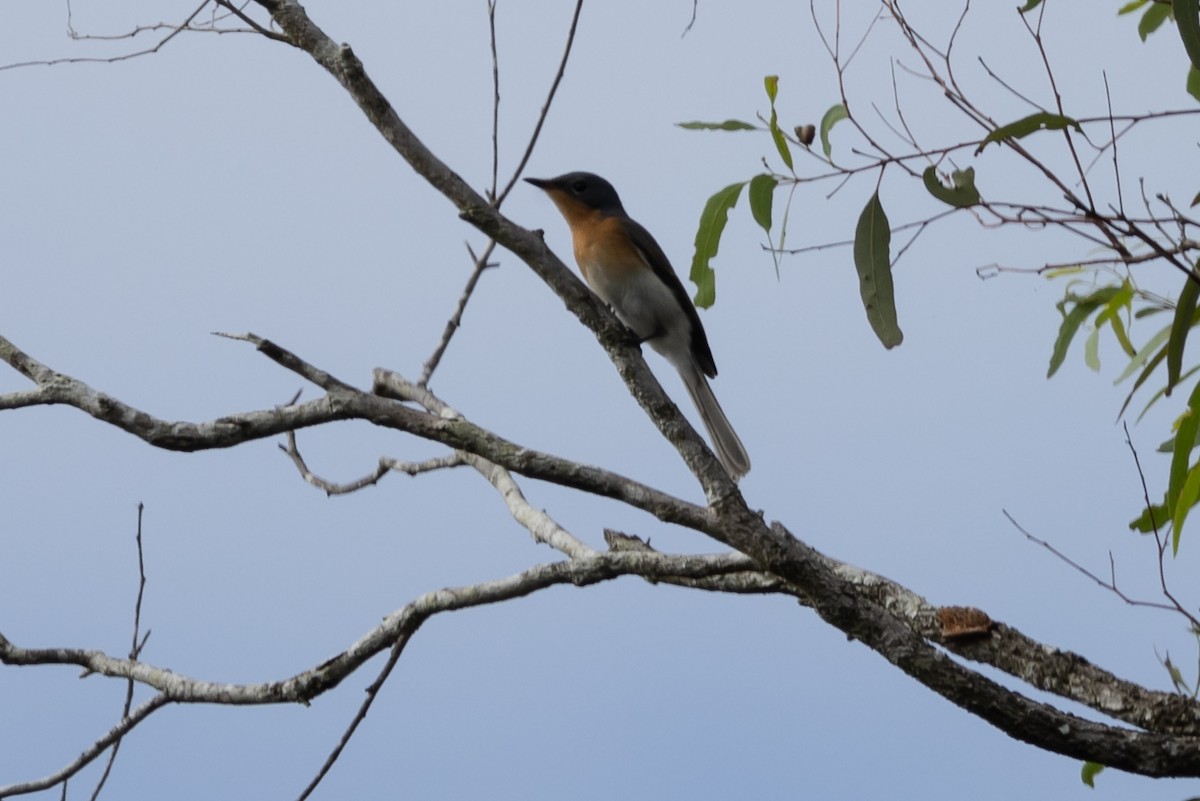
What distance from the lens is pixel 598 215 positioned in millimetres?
5734

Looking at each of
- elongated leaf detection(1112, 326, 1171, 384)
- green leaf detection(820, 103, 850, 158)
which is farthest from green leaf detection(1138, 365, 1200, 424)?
green leaf detection(820, 103, 850, 158)

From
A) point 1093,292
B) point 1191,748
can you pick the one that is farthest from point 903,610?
point 1093,292

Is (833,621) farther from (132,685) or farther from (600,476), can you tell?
(132,685)

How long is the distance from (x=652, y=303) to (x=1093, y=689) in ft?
9.57

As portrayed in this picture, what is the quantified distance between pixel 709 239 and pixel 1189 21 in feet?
4.63

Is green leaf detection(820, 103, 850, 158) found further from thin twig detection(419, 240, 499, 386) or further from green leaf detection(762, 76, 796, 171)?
thin twig detection(419, 240, 499, 386)

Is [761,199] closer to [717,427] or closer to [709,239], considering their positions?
[709,239]

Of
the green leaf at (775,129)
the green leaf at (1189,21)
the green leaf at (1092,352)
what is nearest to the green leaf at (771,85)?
the green leaf at (775,129)

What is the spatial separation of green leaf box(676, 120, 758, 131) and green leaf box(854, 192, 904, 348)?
394 millimetres

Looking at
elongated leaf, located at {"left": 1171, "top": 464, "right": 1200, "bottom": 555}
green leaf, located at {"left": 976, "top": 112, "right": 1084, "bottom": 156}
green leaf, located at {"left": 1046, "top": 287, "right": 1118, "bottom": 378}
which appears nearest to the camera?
green leaf, located at {"left": 976, "top": 112, "right": 1084, "bottom": 156}

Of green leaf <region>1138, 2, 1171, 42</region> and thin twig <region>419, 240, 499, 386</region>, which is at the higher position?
thin twig <region>419, 240, 499, 386</region>

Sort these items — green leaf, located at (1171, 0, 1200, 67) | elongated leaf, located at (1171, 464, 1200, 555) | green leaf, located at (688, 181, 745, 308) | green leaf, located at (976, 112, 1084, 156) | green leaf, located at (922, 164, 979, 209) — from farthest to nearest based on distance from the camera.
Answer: green leaf, located at (688, 181, 745, 308)
elongated leaf, located at (1171, 464, 1200, 555)
green leaf, located at (922, 164, 979, 209)
green leaf, located at (976, 112, 1084, 156)
green leaf, located at (1171, 0, 1200, 67)

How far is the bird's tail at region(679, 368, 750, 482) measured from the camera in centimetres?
556

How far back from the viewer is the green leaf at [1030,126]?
298 cm
